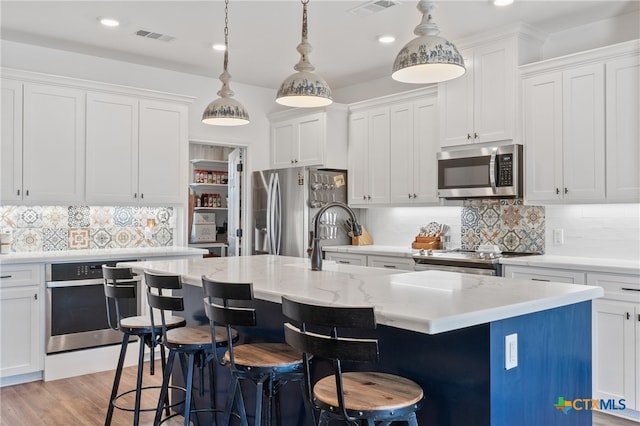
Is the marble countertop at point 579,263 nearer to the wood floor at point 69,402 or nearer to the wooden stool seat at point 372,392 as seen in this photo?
the wooden stool seat at point 372,392

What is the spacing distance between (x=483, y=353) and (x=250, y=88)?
490 centimetres

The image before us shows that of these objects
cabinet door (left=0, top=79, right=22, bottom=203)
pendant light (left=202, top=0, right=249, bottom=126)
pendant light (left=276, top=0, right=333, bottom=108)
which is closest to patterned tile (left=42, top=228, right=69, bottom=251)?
cabinet door (left=0, top=79, right=22, bottom=203)

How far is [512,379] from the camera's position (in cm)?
180

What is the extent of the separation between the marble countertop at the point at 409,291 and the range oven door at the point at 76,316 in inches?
55.5

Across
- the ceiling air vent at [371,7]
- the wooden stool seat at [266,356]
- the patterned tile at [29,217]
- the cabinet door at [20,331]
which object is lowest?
the cabinet door at [20,331]

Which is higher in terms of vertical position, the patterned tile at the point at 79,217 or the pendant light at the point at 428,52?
the pendant light at the point at 428,52

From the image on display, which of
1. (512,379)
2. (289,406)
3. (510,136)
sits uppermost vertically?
(510,136)

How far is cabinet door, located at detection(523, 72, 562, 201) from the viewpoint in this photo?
3932 mm

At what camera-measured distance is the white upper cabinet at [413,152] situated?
4852mm

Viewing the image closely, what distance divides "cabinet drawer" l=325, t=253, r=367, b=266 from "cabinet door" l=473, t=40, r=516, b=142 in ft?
5.12

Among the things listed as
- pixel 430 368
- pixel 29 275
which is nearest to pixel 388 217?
pixel 29 275

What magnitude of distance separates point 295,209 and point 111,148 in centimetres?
184

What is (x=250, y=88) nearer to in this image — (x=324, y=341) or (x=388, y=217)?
(x=388, y=217)

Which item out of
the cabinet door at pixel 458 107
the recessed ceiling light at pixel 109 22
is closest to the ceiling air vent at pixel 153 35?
the recessed ceiling light at pixel 109 22
